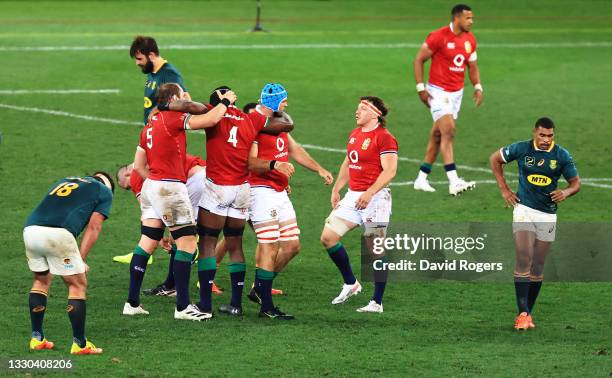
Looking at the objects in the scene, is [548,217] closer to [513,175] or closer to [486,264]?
[486,264]

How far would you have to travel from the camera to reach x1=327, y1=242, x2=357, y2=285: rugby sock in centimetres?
1652

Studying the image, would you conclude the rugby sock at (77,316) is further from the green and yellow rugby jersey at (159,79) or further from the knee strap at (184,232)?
the green and yellow rugby jersey at (159,79)

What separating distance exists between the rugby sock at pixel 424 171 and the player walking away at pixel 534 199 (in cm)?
704

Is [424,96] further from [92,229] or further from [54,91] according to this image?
[54,91]

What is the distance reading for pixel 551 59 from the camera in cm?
3631

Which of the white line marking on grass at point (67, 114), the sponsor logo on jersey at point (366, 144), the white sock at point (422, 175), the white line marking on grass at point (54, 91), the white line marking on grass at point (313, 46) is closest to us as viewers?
the sponsor logo on jersey at point (366, 144)

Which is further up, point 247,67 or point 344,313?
point 247,67

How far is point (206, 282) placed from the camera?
15547 millimetres

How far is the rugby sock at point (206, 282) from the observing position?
15.5 meters

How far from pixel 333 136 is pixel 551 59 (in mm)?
11103

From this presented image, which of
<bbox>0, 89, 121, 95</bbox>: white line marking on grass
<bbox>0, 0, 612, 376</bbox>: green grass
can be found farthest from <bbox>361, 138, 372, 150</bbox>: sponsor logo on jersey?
<bbox>0, 89, 121, 95</bbox>: white line marking on grass

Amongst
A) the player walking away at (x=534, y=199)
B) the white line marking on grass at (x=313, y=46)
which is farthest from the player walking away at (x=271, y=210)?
the white line marking on grass at (x=313, y=46)

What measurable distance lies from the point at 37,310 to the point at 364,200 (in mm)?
4046

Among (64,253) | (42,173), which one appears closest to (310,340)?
(64,253)
